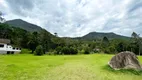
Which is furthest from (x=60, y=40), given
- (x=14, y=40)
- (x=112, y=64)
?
(x=112, y=64)

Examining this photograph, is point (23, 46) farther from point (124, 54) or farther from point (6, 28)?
point (124, 54)

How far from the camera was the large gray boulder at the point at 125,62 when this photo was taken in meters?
18.0

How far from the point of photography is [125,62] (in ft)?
61.0

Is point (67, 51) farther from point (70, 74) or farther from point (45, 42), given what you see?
point (70, 74)

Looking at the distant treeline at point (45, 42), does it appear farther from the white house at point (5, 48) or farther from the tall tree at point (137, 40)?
the white house at point (5, 48)

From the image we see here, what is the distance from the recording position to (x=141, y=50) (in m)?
72.5

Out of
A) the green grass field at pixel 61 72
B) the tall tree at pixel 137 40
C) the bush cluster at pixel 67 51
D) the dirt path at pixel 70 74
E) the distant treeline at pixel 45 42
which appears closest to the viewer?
the dirt path at pixel 70 74

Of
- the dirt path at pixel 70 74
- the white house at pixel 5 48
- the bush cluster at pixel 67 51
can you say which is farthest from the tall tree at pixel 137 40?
the dirt path at pixel 70 74

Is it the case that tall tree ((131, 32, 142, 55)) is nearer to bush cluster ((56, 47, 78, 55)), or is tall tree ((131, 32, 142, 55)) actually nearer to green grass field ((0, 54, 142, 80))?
bush cluster ((56, 47, 78, 55))

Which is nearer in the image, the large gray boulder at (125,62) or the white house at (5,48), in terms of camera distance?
the large gray boulder at (125,62)

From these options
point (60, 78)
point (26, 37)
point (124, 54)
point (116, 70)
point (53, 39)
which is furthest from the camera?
point (53, 39)

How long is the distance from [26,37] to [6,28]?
35.4 ft

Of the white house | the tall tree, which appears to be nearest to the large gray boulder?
the white house

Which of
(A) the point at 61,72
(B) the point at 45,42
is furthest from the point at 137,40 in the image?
(A) the point at 61,72
